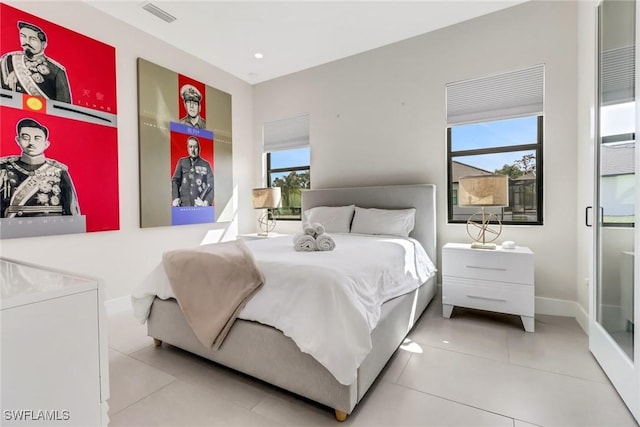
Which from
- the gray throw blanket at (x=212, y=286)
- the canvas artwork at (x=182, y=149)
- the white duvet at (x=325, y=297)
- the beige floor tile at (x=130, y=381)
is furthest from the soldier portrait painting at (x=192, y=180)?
the beige floor tile at (x=130, y=381)

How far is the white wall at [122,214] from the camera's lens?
2564 millimetres

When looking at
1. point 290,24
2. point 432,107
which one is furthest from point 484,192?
point 290,24

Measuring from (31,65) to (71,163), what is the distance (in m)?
0.81

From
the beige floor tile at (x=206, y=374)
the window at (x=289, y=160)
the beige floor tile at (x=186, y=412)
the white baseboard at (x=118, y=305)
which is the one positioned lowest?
the beige floor tile at (x=186, y=412)

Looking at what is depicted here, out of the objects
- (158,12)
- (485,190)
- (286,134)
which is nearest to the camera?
(485,190)

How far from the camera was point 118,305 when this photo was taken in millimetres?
3025

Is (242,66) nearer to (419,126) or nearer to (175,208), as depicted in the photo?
(175,208)

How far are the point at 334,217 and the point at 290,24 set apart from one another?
212 cm

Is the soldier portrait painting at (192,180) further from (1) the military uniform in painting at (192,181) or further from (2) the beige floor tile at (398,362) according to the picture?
(2) the beige floor tile at (398,362)

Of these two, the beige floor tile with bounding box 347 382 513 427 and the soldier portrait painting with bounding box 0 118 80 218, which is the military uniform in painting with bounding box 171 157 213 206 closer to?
the soldier portrait painting with bounding box 0 118 80 218

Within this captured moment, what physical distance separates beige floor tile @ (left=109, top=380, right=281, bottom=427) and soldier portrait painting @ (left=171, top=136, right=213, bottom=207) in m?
2.38

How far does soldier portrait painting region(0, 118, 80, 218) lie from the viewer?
91.9 inches

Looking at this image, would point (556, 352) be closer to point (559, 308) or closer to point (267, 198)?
point (559, 308)

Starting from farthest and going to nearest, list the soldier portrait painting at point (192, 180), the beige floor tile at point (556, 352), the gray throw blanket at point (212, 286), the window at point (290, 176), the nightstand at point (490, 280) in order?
the window at point (290, 176) → the soldier portrait painting at point (192, 180) → the nightstand at point (490, 280) → the beige floor tile at point (556, 352) → the gray throw blanket at point (212, 286)
